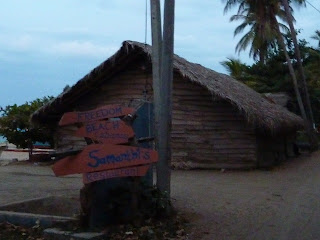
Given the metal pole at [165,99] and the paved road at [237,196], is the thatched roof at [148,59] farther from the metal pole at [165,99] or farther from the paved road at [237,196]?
the metal pole at [165,99]

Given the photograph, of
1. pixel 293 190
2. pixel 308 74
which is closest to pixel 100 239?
pixel 293 190

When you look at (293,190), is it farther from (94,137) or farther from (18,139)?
(18,139)

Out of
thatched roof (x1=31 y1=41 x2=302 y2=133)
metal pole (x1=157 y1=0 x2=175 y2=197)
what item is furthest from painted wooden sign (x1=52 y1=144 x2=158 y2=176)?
thatched roof (x1=31 y1=41 x2=302 y2=133)

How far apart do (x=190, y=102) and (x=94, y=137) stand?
31.2 feet

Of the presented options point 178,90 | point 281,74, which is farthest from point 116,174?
point 281,74

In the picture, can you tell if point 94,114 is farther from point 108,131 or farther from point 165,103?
point 165,103

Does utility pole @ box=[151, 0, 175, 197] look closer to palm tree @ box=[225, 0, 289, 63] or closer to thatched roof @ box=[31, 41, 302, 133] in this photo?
thatched roof @ box=[31, 41, 302, 133]

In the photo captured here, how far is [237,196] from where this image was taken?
10.9 meters

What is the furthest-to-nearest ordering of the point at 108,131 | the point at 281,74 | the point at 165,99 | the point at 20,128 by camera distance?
the point at 281,74 → the point at 20,128 → the point at 165,99 → the point at 108,131

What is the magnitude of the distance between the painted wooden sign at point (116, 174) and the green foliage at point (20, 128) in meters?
13.2

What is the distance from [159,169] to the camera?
8.45m

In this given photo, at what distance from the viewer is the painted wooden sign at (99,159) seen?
24.5ft

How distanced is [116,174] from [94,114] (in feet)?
2.90

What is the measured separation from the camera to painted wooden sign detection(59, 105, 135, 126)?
7.61m
